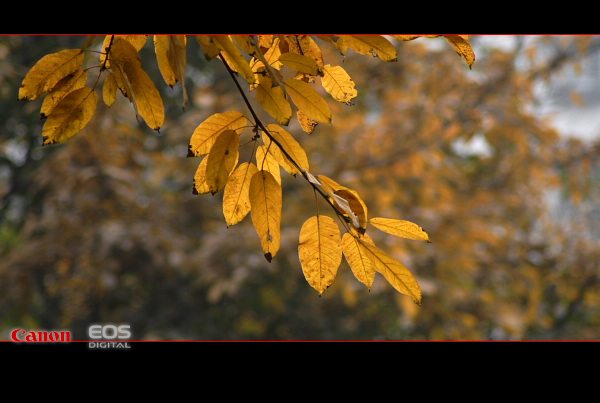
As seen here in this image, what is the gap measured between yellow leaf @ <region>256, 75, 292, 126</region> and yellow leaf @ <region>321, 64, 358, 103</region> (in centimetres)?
7

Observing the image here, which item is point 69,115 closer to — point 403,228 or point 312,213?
point 403,228

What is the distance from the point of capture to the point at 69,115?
514mm

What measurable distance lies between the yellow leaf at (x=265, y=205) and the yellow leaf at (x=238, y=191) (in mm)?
36

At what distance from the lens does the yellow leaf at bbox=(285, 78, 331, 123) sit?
1.66 ft

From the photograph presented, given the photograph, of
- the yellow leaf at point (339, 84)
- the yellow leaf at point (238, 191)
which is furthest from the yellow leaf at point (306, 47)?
the yellow leaf at point (238, 191)

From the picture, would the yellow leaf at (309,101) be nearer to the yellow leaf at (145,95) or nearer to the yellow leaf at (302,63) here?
the yellow leaf at (302,63)

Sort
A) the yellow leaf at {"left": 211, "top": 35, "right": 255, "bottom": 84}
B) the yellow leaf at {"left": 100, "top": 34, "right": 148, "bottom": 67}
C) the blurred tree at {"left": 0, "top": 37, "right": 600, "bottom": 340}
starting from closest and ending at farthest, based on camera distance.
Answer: the yellow leaf at {"left": 211, "top": 35, "right": 255, "bottom": 84} → the yellow leaf at {"left": 100, "top": 34, "right": 148, "bottom": 67} → the blurred tree at {"left": 0, "top": 37, "right": 600, "bottom": 340}

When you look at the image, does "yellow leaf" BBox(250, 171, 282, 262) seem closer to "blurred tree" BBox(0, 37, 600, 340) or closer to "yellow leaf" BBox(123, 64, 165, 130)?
"yellow leaf" BBox(123, 64, 165, 130)

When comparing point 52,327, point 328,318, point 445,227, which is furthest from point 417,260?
point 52,327

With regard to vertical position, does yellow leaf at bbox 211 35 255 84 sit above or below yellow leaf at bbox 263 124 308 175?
above

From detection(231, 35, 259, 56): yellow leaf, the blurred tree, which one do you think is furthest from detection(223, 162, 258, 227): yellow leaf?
the blurred tree

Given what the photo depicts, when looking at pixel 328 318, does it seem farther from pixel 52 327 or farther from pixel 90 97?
pixel 90 97

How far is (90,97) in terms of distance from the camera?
52cm

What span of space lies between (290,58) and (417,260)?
2.44 metres
